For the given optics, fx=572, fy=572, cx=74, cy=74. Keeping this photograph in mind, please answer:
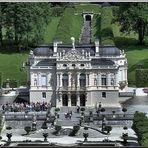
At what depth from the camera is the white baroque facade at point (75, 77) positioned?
60.1 meters

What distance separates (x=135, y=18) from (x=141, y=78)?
2064cm

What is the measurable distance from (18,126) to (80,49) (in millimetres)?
13770

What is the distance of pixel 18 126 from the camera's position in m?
52.2

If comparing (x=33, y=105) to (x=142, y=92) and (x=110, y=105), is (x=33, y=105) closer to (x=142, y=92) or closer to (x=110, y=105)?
(x=110, y=105)

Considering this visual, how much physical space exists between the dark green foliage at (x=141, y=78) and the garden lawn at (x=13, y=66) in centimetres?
1407

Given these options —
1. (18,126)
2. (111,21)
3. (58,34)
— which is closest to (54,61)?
(18,126)

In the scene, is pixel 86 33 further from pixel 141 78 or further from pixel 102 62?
pixel 102 62

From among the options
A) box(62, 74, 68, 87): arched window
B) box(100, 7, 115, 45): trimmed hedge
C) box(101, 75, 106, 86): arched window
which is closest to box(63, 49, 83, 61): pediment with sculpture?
box(62, 74, 68, 87): arched window

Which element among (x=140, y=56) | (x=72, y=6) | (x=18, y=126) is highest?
(x=72, y=6)

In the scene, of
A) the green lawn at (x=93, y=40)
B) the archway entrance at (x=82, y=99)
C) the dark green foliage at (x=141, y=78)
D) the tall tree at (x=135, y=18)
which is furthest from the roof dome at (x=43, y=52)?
the tall tree at (x=135, y=18)

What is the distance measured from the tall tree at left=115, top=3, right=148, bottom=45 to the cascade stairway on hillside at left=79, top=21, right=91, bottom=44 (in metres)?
5.94

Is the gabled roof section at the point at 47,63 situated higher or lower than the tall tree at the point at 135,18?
lower

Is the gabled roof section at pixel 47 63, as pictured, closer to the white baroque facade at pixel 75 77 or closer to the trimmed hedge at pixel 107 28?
the white baroque facade at pixel 75 77

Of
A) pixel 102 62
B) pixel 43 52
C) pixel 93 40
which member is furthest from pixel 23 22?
pixel 102 62
